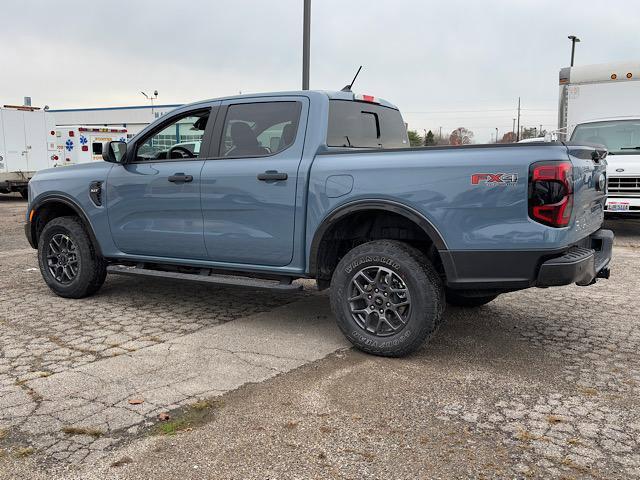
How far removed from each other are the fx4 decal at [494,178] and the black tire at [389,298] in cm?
71

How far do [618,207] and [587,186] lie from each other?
6.86 metres

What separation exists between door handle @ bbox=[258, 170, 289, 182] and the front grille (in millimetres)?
7460

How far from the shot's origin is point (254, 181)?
4758 millimetres

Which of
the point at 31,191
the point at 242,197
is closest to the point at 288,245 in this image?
the point at 242,197

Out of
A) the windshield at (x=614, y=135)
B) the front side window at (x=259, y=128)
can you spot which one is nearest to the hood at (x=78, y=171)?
the front side window at (x=259, y=128)

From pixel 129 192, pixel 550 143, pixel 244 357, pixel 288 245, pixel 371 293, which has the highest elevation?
pixel 550 143

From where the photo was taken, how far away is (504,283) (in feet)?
13.0

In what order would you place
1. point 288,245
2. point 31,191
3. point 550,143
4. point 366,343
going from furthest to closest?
point 31,191
point 288,245
point 366,343
point 550,143

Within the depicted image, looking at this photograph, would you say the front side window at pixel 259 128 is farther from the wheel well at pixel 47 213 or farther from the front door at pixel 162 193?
the wheel well at pixel 47 213

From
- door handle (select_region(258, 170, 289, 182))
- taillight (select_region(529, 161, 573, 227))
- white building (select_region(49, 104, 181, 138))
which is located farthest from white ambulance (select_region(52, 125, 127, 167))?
white building (select_region(49, 104, 181, 138))

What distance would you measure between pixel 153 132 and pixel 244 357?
2.44 m

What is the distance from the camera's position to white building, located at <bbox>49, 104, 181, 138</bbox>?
168ft

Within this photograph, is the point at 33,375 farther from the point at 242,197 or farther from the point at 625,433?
the point at 625,433

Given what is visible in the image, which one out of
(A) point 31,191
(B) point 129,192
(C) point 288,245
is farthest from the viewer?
(A) point 31,191
